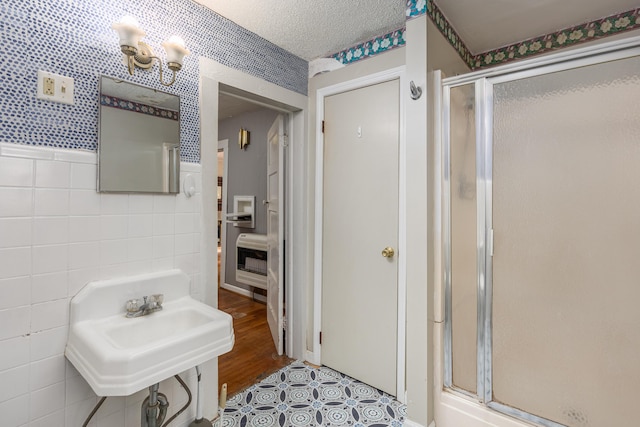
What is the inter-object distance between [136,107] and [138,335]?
1.03 metres

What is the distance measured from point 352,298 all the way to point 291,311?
576mm

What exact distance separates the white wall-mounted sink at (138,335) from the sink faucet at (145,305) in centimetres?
2

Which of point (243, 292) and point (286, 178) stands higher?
point (286, 178)

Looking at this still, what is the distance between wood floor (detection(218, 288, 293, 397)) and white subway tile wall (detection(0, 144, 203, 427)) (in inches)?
31.1

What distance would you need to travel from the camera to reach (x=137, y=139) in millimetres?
1420

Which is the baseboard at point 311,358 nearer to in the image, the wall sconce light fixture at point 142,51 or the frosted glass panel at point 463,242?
the frosted glass panel at point 463,242

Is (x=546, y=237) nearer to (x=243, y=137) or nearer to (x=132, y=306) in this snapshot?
(x=132, y=306)

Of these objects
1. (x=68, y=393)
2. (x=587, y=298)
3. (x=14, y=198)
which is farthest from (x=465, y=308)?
(x=14, y=198)

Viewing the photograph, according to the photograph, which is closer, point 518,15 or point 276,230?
point 518,15

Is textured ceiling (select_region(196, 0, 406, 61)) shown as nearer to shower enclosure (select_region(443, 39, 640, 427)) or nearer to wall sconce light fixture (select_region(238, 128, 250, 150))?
shower enclosure (select_region(443, 39, 640, 427))

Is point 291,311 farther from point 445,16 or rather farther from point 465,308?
point 445,16

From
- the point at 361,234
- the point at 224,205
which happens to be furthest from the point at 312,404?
the point at 224,205

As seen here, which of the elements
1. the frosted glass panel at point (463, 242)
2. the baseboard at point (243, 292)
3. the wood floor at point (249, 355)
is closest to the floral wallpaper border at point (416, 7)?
the frosted glass panel at point (463, 242)

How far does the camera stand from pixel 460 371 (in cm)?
165
